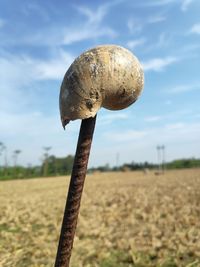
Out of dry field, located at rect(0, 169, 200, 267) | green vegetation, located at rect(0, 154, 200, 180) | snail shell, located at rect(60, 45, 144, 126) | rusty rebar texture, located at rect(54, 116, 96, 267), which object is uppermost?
green vegetation, located at rect(0, 154, 200, 180)

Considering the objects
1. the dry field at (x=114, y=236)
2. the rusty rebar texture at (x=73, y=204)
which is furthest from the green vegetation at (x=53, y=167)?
the rusty rebar texture at (x=73, y=204)

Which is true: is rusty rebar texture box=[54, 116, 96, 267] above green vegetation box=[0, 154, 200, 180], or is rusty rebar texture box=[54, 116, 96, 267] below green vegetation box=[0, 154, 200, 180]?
below

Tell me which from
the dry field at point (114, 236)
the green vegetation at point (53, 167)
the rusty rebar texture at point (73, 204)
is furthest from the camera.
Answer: the green vegetation at point (53, 167)

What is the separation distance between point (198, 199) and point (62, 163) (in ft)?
169

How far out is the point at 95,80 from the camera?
1615 mm

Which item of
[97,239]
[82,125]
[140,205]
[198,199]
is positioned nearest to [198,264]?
[97,239]

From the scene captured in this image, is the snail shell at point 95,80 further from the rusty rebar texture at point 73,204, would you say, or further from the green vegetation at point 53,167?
the green vegetation at point 53,167

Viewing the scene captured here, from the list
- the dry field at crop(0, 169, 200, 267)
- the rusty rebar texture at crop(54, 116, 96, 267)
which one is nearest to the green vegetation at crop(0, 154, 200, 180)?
the dry field at crop(0, 169, 200, 267)

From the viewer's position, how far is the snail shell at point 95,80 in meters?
1.62

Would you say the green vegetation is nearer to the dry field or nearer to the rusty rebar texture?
the dry field

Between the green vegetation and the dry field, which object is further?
the green vegetation

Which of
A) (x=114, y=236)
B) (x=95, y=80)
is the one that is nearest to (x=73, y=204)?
(x=95, y=80)

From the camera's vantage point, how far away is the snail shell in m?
1.62

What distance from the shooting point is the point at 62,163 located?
199 feet
